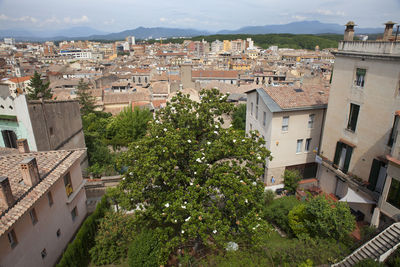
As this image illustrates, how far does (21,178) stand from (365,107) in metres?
21.6

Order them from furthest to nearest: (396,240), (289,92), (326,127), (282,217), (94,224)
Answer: (289,92) → (326,127) → (282,217) → (94,224) → (396,240)

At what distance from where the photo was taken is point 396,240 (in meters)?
13.5

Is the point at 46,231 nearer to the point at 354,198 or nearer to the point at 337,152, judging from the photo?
the point at 354,198

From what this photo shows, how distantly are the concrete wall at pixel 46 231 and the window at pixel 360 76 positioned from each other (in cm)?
2058

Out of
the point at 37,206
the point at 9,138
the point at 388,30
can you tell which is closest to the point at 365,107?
the point at 388,30

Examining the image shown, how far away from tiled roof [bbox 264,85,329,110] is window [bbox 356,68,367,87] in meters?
4.88

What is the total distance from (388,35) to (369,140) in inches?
299

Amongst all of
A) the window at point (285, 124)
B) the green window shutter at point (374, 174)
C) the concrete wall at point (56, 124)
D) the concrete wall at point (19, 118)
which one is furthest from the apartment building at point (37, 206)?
the green window shutter at point (374, 174)

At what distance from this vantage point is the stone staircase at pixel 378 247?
43.4ft

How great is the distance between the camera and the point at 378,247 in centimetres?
1367

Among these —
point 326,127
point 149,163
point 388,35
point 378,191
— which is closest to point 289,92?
point 326,127

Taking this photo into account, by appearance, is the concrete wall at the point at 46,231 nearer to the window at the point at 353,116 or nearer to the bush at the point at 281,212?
the bush at the point at 281,212

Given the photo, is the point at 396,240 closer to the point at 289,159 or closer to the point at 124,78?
the point at 289,159

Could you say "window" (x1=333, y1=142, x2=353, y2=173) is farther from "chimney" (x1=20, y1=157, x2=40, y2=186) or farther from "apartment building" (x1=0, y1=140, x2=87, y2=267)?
"chimney" (x1=20, y1=157, x2=40, y2=186)
